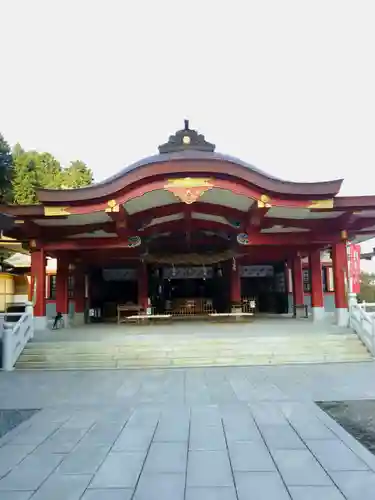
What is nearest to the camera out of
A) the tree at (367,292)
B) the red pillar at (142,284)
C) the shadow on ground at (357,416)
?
the shadow on ground at (357,416)

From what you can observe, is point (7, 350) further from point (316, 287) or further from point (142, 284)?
point (316, 287)

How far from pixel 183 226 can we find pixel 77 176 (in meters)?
18.8

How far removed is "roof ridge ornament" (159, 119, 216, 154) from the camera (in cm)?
1437

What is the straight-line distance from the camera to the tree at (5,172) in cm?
2502

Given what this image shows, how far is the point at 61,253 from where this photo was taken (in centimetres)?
1462

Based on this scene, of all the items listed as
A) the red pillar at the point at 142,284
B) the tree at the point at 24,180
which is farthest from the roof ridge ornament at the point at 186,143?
the tree at the point at 24,180

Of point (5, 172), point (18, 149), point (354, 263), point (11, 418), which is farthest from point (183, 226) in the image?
point (18, 149)

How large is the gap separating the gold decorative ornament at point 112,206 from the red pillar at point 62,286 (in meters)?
5.17

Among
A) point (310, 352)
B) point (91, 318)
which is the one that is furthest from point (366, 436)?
point (91, 318)

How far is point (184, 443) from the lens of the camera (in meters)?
4.33

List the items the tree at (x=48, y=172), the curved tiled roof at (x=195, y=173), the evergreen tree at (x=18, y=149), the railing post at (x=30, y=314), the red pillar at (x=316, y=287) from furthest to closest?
the evergreen tree at (x=18, y=149) → the tree at (x=48, y=172) → the red pillar at (x=316, y=287) → the railing post at (x=30, y=314) → the curved tiled roof at (x=195, y=173)

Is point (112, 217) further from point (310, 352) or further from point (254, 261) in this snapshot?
point (254, 261)

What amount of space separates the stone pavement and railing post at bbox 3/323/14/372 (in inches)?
72.9

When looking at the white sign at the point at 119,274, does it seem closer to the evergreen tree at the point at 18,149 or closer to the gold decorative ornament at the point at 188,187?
the gold decorative ornament at the point at 188,187
